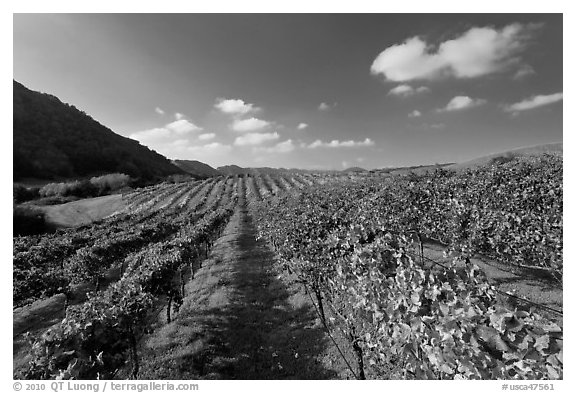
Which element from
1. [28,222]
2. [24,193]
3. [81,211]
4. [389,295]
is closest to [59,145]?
[24,193]

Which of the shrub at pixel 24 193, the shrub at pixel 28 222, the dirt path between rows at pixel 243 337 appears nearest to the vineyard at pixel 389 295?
the dirt path between rows at pixel 243 337

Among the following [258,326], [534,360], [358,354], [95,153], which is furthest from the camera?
[95,153]

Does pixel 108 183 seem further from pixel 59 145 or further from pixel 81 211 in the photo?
pixel 59 145

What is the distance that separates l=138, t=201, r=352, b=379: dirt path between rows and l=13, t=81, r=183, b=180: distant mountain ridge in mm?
96175

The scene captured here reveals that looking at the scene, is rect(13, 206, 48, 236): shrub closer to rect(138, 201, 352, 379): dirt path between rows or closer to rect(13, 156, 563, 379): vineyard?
rect(13, 156, 563, 379): vineyard

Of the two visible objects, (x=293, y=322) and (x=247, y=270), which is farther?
(x=247, y=270)

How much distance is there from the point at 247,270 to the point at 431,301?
2037 centimetres

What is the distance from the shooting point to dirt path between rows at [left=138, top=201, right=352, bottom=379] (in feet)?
37.5

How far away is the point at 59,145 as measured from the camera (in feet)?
362

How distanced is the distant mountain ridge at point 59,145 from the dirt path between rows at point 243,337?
96.2 meters

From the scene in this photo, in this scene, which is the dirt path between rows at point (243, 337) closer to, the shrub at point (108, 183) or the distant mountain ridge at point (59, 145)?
the shrub at point (108, 183)

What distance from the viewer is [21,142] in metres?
92.4

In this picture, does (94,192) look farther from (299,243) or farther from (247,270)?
(299,243)
